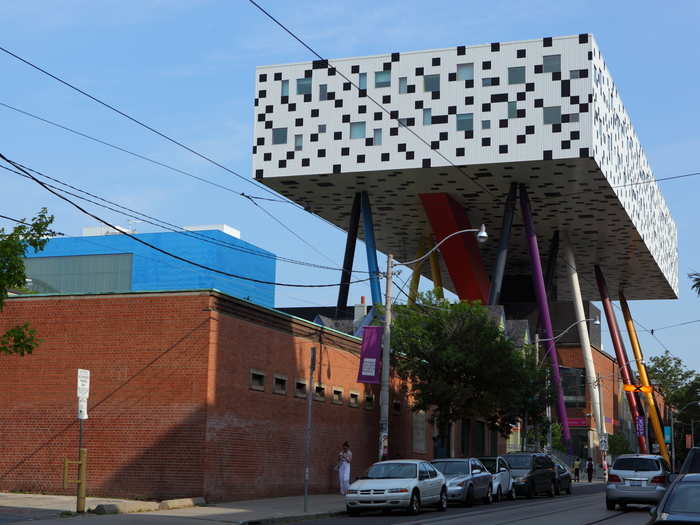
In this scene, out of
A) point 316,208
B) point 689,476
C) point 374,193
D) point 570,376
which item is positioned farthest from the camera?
point 570,376

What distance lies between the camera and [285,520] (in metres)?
23.9

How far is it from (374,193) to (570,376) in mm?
42160

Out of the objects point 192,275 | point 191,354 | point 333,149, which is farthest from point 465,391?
point 192,275

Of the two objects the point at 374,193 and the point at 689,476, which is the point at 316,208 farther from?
the point at 689,476

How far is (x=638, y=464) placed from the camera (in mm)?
29672

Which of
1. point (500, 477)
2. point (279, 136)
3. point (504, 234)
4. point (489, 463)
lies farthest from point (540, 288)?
point (500, 477)

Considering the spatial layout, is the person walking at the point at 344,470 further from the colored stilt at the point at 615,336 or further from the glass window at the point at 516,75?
the colored stilt at the point at 615,336

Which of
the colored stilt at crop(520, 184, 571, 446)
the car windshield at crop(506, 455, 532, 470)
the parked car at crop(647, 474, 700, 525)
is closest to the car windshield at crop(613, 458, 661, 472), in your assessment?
the car windshield at crop(506, 455, 532, 470)

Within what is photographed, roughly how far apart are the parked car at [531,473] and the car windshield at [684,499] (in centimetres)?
2549

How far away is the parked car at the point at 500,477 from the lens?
34938mm

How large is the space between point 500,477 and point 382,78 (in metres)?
30.4

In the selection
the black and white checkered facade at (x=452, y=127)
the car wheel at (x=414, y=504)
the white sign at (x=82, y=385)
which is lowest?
the car wheel at (x=414, y=504)

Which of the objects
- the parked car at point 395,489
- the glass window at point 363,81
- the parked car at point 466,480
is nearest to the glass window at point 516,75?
the glass window at point 363,81

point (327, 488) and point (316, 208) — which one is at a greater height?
point (316, 208)
